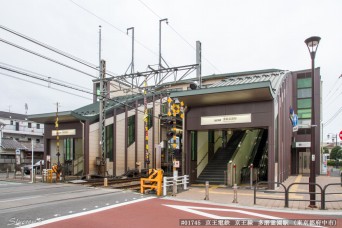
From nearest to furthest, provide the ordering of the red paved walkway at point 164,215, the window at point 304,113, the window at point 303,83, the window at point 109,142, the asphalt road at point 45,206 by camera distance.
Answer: the red paved walkway at point 164,215, the asphalt road at point 45,206, the window at point 109,142, the window at point 304,113, the window at point 303,83

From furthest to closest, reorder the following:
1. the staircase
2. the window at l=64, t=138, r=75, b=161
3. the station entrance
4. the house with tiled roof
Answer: the house with tiled roof
the window at l=64, t=138, r=75, b=161
the staircase
the station entrance

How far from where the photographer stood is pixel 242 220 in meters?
9.16

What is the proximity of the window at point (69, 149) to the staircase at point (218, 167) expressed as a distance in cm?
1695

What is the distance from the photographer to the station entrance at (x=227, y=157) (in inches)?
790

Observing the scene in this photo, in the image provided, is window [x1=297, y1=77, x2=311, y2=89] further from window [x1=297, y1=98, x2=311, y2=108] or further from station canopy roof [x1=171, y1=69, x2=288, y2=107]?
station canopy roof [x1=171, y1=69, x2=288, y2=107]

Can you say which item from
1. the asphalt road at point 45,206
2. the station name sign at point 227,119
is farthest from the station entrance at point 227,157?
the asphalt road at point 45,206

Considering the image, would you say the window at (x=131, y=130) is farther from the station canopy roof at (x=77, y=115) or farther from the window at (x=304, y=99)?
the window at (x=304, y=99)

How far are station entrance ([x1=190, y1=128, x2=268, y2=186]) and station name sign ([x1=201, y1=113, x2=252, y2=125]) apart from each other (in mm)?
2535

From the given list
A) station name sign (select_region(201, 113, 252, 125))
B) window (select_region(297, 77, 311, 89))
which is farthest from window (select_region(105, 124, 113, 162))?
window (select_region(297, 77, 311, 89))

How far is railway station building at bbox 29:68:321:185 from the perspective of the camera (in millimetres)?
17250

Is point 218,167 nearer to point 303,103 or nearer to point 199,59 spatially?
point 199,59

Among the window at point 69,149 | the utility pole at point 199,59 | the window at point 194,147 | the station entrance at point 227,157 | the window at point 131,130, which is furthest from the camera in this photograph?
the window at point 69,149

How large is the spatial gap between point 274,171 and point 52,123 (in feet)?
72.6

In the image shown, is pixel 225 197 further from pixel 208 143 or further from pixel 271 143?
pixel 208 143
